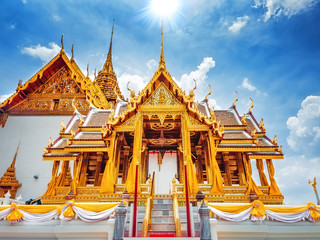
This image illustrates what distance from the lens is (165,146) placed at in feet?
36.5

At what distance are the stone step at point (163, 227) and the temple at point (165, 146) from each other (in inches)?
59.7

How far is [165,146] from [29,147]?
9.12 metres

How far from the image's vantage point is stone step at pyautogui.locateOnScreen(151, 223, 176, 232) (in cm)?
503

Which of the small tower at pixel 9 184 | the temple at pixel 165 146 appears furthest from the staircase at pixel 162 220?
the small tower at pixel 9 184

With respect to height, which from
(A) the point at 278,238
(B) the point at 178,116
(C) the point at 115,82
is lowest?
(A) the point at 278,238

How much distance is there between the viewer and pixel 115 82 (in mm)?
27172

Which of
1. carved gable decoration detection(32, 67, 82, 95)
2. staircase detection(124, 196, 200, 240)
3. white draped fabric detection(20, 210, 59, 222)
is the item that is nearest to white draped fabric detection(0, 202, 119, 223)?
white draped fabric detection(20, 210, 59, 222)

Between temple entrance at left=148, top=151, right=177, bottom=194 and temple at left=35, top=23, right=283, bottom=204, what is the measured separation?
875 millimetres

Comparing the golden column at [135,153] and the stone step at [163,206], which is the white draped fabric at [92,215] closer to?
the stone step at [163,206]

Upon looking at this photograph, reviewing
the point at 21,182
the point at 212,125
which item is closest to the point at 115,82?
the point at 21,182

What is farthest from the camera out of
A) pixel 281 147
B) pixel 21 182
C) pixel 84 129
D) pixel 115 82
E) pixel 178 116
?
pixel 115 82

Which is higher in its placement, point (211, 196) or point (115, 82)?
point (115, 82)

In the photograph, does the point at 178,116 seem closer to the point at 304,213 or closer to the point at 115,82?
the point at 304,213

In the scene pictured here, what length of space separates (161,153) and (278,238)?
7.44 metres
